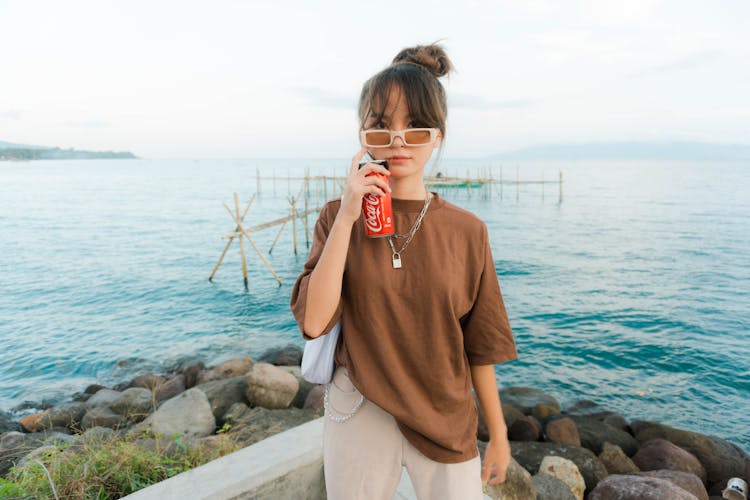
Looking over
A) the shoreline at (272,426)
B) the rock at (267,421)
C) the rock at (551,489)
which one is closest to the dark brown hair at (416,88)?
the rock at (551,489)

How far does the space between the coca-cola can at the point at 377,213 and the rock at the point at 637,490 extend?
4.32 m

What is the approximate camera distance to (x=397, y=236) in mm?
1568

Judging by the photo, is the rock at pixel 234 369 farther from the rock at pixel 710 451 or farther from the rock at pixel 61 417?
the rock at pixel 710 451

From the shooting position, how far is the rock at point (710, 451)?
647cm

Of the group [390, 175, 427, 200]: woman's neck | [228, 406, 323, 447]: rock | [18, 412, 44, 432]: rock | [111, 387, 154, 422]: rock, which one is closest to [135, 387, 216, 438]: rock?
[228, 406, 323, 447]: rock

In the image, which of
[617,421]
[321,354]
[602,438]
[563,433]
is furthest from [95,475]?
[617,421]

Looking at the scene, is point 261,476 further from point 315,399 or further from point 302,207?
point 302,207

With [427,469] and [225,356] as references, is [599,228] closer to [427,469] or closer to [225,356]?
[225,356]

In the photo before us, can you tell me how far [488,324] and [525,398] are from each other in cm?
873

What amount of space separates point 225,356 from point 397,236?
12.3 meters

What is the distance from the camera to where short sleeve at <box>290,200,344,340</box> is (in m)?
1.50

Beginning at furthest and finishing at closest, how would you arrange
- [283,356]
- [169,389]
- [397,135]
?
1. [283,356]
2. [169,389]
3. [397,135]

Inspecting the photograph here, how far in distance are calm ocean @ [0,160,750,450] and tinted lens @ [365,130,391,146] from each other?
1033 centimetres

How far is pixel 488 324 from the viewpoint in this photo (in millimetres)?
1651
